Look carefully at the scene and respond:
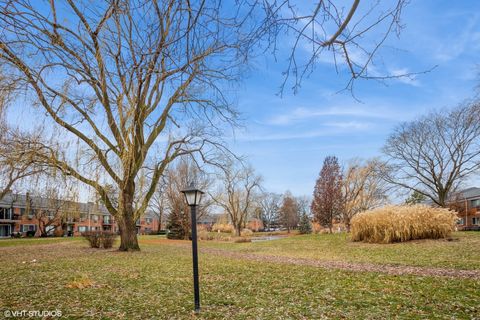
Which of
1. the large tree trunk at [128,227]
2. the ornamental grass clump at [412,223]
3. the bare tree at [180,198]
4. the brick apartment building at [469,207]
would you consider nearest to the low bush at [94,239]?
the large tree trunk at [128,227]

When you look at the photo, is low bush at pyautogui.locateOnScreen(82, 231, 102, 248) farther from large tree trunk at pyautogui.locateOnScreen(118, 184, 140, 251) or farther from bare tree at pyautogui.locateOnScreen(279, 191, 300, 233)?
bare tree at pyautogui.locateOnScreen(279, 191, 300, 233)

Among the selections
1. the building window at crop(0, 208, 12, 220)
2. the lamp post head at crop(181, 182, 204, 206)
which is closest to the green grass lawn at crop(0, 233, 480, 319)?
the lamp post head at crop(181, 182, 204, 206)

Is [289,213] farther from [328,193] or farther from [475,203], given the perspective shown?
[328,193]

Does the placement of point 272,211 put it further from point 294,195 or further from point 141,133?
point 141,133

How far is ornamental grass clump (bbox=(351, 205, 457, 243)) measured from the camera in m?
14.7

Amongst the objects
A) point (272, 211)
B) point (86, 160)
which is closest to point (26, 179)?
point (86, 160)

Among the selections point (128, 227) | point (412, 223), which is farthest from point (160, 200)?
point (412, 223)

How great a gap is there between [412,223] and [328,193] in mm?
14642

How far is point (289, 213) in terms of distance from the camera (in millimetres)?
67000

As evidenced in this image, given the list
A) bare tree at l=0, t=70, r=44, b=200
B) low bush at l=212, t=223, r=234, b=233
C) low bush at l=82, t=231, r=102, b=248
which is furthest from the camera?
low bush at l=212, t=223, r=234, b=233

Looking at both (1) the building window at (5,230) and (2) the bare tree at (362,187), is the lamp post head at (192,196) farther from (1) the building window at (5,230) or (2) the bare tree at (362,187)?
(1) the building window at (5,230)

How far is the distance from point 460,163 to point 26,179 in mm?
31031

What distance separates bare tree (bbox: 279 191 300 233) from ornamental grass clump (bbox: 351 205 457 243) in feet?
165

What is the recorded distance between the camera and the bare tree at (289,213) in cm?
6671
